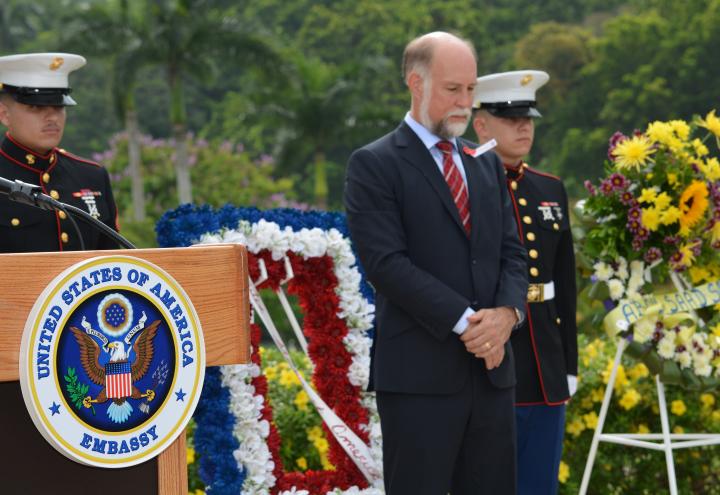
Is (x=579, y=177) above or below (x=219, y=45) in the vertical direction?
below

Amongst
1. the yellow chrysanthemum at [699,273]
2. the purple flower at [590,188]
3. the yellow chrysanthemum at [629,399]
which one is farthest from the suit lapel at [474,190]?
the yellow chrysanthemum at [629,399]

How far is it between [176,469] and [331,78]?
29003mm

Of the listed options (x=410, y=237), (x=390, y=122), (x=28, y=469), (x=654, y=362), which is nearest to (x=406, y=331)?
(x=410, y=237)

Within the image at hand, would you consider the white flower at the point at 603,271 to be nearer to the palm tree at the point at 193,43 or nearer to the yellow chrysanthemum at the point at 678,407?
the yellow chrysanthemum at the point at 678,407

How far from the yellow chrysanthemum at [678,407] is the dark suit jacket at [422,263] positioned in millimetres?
2451

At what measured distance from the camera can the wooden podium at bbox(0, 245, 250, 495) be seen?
2.04 meters

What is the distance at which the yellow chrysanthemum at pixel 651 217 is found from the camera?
457cm

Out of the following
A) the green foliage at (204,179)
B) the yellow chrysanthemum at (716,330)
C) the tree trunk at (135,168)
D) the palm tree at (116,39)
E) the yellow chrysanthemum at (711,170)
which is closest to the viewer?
the yellow chrysanthemum at (711,170)

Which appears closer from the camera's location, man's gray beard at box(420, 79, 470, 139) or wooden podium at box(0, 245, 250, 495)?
wooden podium at box(0, 245, 250, 495)

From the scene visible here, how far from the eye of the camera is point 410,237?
10.5 ft

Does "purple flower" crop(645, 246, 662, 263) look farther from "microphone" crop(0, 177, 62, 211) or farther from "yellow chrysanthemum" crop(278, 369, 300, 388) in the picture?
"microphone" crop(0, 177, 62, 211)

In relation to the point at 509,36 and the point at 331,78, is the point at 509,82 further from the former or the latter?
the point at 509,36

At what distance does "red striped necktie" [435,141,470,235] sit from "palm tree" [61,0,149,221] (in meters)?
22.6

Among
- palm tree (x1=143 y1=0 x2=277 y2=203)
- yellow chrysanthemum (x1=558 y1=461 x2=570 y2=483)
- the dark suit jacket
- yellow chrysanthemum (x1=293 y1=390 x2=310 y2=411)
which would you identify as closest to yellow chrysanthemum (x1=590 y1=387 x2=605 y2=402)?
yellow chrysanthemum (x1=558 y1=461 x2=570 y2=483)
